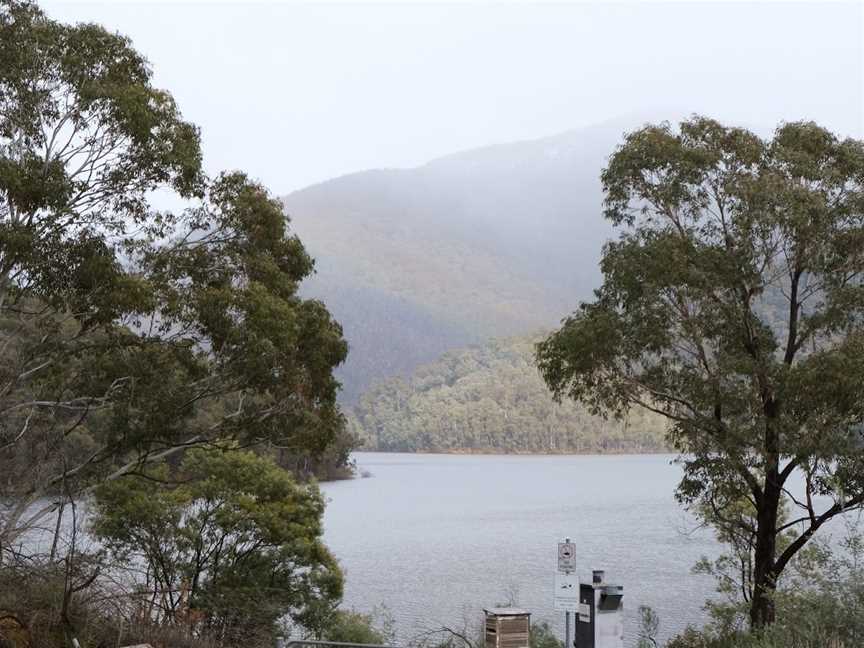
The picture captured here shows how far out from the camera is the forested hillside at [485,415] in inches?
6373

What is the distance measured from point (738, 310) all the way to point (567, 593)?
762 centimetres

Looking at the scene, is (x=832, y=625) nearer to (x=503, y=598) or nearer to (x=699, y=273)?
(x=699, y=273)

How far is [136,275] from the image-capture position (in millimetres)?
13375

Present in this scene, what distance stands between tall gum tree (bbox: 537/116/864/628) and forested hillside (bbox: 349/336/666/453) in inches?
5285

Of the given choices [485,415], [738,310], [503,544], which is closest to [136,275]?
[738,310]

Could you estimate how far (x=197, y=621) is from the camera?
13312 mm

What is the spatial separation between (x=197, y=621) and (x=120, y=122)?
673 cm

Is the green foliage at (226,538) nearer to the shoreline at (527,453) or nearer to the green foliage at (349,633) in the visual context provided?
the green foliage at (349,633)

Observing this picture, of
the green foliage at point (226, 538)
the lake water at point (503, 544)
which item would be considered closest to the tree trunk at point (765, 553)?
the lake water at point (503, 544)

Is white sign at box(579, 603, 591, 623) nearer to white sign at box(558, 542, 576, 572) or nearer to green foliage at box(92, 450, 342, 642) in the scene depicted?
white sign at box(558, 542, 576, 572)

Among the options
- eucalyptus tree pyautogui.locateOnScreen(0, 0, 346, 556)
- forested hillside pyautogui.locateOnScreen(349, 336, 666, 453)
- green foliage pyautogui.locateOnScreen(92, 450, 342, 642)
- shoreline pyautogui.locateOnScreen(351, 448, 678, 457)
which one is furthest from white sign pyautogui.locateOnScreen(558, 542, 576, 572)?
shoreline pyautogui.locateOnScreen(351, 448, 678, 457)

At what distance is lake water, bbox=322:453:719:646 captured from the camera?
3047cm

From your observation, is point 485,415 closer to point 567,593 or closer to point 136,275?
point 136,275

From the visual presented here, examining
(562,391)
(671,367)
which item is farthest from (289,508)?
(671,367)
